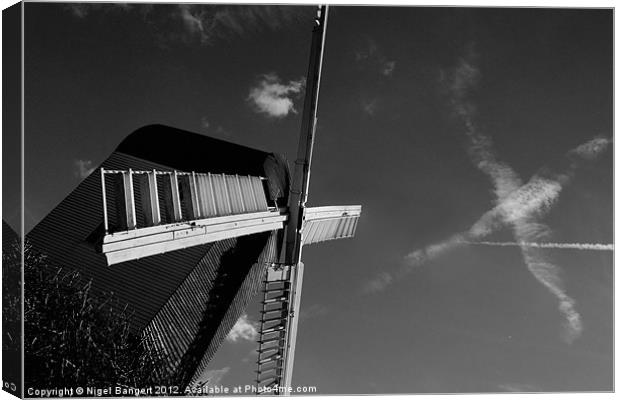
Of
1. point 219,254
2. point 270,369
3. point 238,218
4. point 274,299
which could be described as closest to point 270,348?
Result: point 270,369

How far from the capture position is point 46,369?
9.09m

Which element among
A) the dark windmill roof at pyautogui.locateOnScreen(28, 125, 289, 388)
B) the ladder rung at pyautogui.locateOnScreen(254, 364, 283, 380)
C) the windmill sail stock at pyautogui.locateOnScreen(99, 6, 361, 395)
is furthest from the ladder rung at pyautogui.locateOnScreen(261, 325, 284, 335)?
the dark windmill roof at pyautogui.locateOnScreen(28, 125, 289, 388)

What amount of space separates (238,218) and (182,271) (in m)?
4.84

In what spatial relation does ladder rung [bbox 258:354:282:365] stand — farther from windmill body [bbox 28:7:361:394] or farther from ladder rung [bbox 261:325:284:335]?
ladder rung [bbox 261:325:284:335]

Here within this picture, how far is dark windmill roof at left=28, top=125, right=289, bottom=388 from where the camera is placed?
14.0m

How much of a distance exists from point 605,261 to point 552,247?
1520mm

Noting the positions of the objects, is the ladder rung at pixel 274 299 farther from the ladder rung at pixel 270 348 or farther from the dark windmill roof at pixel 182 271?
the dark windmill roof at pixel 182 271

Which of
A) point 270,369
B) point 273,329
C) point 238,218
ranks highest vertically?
point 238,218

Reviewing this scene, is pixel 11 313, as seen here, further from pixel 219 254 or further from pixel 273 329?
pixel 219 254

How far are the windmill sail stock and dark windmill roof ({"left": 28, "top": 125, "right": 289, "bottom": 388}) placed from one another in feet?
3.24

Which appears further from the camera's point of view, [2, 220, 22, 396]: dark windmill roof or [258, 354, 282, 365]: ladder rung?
[258, 354, 282, 365]: ladder rung

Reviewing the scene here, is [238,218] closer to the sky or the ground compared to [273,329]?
closer to the sky

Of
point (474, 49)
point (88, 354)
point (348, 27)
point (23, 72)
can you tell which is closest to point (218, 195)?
point (88, 354)

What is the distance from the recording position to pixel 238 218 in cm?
1034
